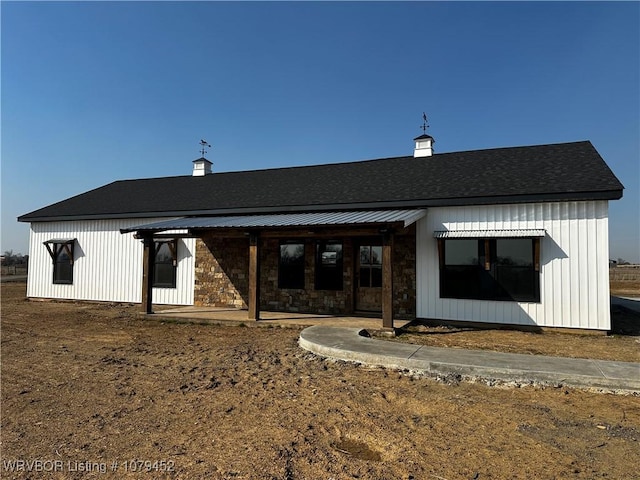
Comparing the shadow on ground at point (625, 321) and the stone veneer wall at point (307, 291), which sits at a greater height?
the stone veneer wall at point (307, 291)

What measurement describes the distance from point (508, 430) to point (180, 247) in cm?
1136

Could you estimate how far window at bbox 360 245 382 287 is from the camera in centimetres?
1056

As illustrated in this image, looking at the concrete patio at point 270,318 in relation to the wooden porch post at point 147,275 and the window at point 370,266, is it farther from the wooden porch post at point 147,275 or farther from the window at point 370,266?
the window at point 370,266

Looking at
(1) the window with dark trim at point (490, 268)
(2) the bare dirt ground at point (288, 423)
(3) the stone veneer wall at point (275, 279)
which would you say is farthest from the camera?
(3) the stone veneer wall at point (275, 279)

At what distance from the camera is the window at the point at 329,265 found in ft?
36.0

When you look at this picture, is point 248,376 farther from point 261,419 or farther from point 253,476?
point 253,476

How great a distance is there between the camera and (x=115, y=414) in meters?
4.15

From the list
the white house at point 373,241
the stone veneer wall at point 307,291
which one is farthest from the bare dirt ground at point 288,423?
the stone veneer wall at point 307,291

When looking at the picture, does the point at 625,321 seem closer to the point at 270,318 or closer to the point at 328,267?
→ the point at 328,267

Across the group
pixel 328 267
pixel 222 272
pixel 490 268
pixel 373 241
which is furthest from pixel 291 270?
pixel 490 268

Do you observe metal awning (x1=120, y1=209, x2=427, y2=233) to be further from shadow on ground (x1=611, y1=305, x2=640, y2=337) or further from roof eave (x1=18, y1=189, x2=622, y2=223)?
shadow on ground (x1=611, y1=305, x2=640, y2=337)

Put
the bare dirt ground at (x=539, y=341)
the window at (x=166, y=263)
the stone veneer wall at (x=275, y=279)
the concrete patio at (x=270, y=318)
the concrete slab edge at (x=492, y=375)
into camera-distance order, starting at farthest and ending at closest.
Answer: the window at (x=166, y=263)
the stone veneer wall at (x=275, y=279)
the concrete patio at (x=270, y=318)
the bare dirt ground at (x=539, y=341)
the concrete slab edge at (x=492, y=375)

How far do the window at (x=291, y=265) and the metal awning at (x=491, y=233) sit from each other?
156 inches

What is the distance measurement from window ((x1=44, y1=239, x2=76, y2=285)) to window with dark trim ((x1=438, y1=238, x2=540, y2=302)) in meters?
13.2
